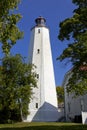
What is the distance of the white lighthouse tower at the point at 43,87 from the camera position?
46656mm

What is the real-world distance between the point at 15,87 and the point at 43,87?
7.02 m

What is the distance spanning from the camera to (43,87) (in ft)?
155

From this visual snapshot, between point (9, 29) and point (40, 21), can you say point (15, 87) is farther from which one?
point (9, 29)

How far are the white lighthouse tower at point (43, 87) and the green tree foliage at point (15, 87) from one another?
3.27 metres

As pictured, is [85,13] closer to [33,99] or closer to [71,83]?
[71,83]

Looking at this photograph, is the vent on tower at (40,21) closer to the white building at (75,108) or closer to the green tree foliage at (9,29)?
the white building at (75,108)

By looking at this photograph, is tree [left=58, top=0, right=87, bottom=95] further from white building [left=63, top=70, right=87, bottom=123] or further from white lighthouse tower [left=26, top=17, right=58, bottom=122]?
white lighthouse tower [left=26, top=17, right=58, bottom=122]

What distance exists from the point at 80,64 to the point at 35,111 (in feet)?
90.6

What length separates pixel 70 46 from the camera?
2097 centimetres

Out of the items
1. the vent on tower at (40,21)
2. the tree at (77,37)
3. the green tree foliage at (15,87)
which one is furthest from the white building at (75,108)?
the tree at (77,37)

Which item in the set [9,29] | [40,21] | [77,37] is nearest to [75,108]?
[40,21]

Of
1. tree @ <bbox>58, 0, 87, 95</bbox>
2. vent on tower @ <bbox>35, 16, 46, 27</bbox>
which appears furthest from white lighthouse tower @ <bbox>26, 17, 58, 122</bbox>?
tree @ <bbox>58, 0, 87, 95</bbox>

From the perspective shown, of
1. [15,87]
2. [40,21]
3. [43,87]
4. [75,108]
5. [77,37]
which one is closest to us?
[77,37]

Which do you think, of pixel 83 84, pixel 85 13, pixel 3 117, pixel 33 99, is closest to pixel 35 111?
pixel 33 99
